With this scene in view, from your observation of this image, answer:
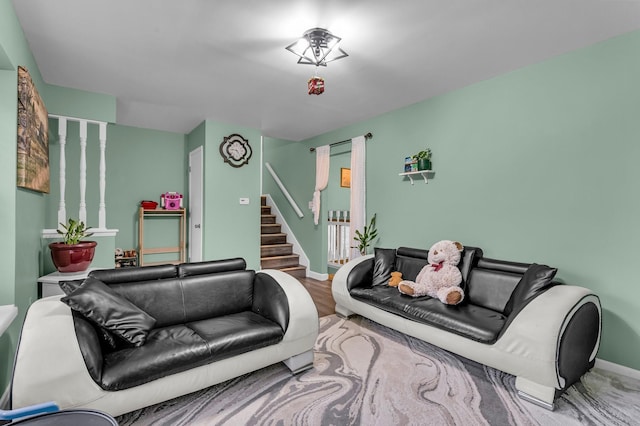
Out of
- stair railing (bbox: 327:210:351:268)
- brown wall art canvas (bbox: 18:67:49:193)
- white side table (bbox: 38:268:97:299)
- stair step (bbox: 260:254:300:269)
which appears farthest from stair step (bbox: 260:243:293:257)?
brown wall art canvas (bbox: 18:67:49:193)

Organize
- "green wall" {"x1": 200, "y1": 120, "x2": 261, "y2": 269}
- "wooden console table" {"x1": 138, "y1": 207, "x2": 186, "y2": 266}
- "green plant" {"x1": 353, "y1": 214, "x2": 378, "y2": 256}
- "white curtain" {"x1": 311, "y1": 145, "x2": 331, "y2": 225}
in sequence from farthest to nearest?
"white curtain" {"x1": 311, "y1": 145, "x2": 331, "y2": 225} < "wooden console table" {"x1": 138, "y1": 207, "x2": 186, "y2": 266} < "green wall" {"x1": 200, "y1": 120, "x2": 261, "y2": 269} < "green plant" {"x1": 353, "y1": 214, "x2": 378, "y2": 256}

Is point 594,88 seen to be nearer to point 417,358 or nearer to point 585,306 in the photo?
point 585,306

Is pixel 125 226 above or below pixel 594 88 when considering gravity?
below

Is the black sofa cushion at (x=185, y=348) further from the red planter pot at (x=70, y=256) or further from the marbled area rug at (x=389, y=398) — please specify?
the red planter pot at (x=70, y=256)

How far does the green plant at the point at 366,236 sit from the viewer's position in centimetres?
448

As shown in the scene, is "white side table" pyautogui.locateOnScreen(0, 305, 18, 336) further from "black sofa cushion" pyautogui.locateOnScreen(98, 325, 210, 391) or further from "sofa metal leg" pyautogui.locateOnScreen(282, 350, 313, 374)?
"sofa metal leg" pyautogui.locateOnScreen(282, 350, 313, 374)

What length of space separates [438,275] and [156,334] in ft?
7.91

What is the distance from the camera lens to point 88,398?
1.52 metres

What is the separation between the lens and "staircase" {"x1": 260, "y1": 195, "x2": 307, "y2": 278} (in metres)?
5.64

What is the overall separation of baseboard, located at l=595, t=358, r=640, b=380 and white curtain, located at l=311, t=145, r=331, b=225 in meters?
3.90

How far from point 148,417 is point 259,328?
78cm

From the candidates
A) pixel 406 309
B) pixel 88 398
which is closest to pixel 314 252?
pixel 406 309

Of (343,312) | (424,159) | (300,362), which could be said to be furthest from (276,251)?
(300,362)

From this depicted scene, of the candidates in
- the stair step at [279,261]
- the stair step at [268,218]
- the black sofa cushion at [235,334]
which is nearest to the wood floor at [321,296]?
the stair step at [279,261]
